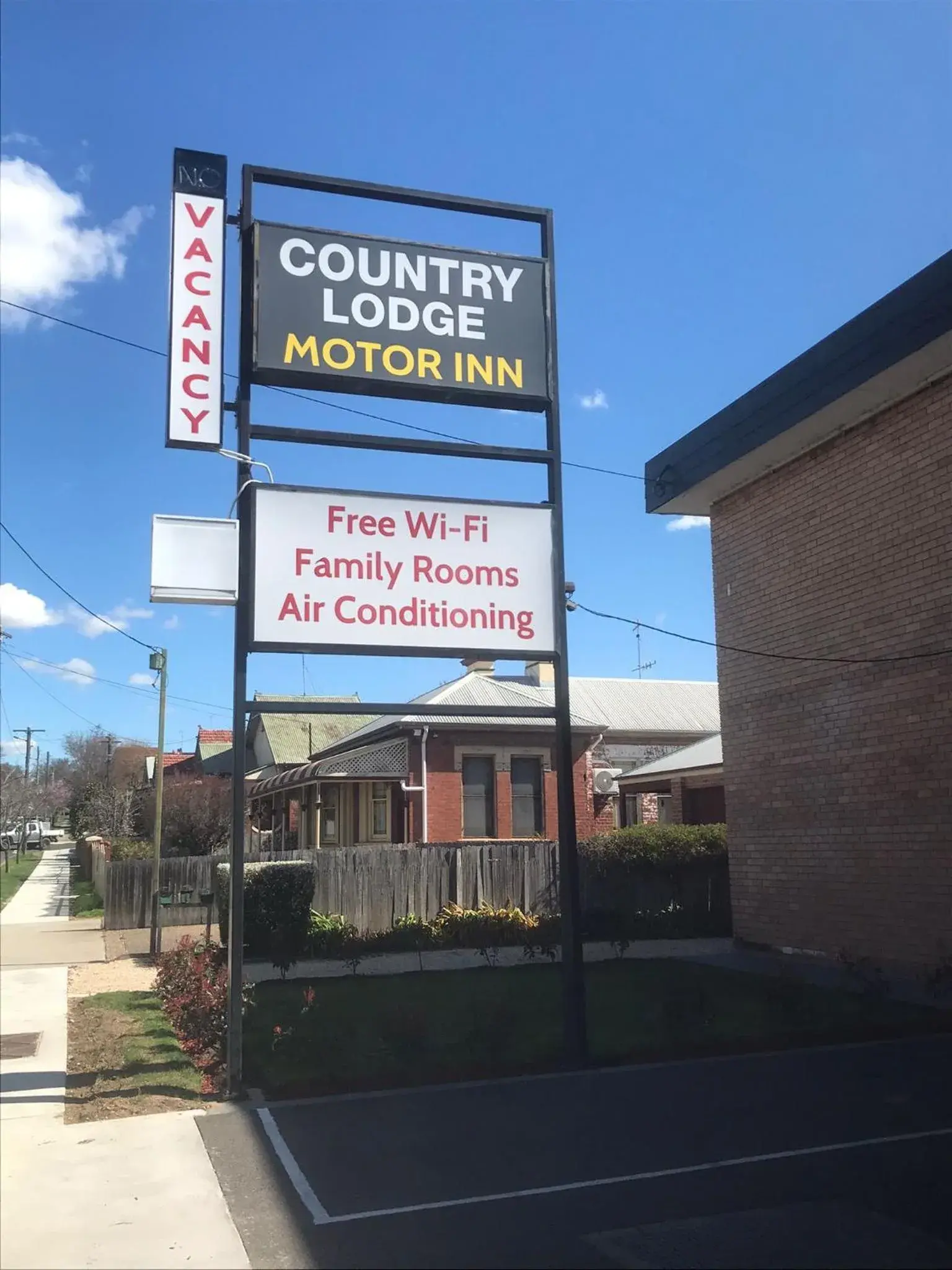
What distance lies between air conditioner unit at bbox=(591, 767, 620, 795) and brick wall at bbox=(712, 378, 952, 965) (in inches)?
407

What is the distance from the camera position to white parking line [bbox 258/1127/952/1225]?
5.29 m

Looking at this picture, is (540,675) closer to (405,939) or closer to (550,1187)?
(405,939)

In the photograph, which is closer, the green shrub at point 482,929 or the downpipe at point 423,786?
the green shrub at point 482,929

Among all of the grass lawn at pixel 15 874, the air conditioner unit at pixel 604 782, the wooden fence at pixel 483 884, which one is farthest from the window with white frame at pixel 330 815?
the wooden fence at pixel 483 884

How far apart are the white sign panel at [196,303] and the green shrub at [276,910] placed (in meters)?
7.68

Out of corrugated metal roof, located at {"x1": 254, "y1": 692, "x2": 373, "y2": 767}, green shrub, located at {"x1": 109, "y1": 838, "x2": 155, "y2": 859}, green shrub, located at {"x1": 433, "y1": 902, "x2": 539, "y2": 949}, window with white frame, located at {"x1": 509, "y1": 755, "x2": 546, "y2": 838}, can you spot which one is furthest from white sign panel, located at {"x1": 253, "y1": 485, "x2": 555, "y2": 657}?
corrugated metal roof, located at {"x1": 254, "y1": 692, "x2": 373, "y2": 767}

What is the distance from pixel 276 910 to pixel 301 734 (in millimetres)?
23936

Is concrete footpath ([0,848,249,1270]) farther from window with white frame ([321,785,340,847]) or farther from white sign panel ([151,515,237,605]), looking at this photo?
window with white frame ([321,785,340,847])

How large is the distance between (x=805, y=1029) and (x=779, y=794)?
4.44 meters

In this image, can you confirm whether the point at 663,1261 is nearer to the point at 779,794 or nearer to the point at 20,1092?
the point at 20,1092

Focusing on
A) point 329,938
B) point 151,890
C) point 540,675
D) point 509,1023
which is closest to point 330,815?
point 540,675

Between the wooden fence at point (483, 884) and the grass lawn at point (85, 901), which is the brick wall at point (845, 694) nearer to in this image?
the wooden fence at point (483, 884)

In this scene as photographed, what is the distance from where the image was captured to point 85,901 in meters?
27.3

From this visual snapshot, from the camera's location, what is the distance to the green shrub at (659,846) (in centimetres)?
1680
